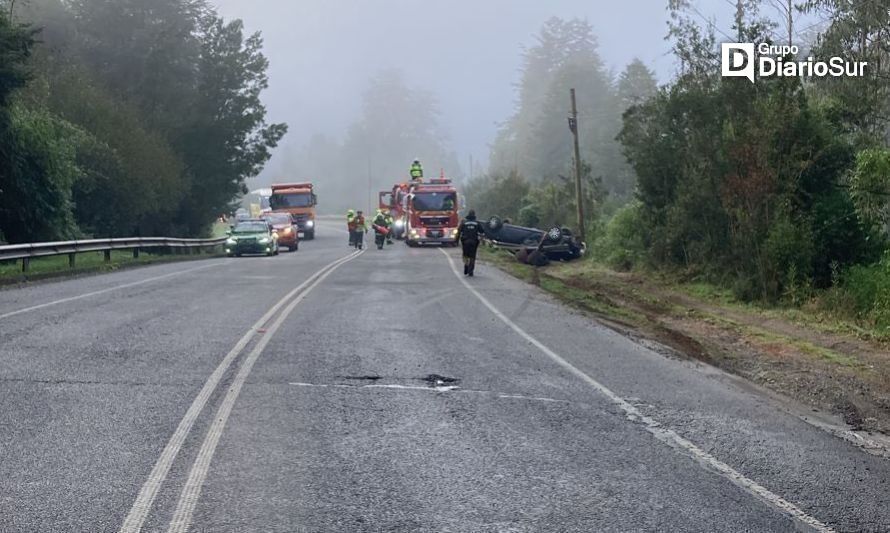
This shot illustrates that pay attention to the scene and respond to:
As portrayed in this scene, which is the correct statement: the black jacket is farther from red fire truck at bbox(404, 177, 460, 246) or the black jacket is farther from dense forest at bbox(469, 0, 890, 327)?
red fire truck at bbox(404, 177, 460, 246)

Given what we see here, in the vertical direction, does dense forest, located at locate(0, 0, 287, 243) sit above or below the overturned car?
above

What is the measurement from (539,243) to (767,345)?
21.5 meters

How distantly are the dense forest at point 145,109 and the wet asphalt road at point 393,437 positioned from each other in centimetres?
2169

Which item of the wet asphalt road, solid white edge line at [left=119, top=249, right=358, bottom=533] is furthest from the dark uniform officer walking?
solid white edge line at [left=119, top=249, right=358, bottom=533]

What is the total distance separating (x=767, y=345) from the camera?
1422cm

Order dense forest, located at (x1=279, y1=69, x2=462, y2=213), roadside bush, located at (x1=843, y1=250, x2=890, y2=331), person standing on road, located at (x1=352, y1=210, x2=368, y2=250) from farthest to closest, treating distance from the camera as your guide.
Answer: dense forest, located at (x1=279, y1=69, x2=462, y2=213) → person standing on road, located at (x1=352, y1=210, x2=368, y2=250) → roadside bush, located at (x1=843, y1=250, x2=890, y2=331)

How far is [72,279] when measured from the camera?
23453 mm

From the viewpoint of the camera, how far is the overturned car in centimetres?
3491

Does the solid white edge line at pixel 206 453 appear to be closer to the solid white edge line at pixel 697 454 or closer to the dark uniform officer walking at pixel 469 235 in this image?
the solid white edge line at pixel 697 454

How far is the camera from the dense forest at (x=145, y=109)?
3841 centimetres

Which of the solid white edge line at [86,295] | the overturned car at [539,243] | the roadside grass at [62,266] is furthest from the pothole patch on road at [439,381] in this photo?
the overturned car at [539,243]
